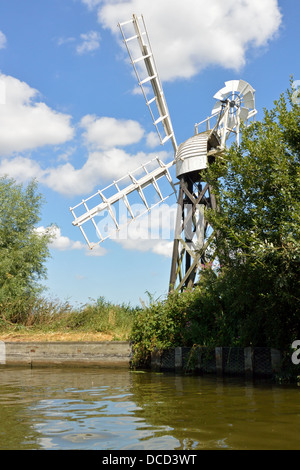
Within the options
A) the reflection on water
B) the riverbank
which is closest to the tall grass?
the riverbank

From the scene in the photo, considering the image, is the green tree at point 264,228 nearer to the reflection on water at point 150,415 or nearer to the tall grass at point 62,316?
the reflection on water at point 150,415

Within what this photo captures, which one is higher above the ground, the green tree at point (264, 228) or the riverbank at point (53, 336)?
the green tree at point (264, 228)

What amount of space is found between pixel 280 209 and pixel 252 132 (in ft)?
8.15

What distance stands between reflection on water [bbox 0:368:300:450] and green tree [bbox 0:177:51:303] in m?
12.9

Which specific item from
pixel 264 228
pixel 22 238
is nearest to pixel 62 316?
pixel 22 238

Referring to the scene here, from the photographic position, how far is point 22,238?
2400cm

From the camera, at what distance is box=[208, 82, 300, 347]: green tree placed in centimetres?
918

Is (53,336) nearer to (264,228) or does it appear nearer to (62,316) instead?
(62,316)

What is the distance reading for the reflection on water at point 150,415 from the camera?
4652 millimetres

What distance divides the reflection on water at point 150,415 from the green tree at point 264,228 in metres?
1.53

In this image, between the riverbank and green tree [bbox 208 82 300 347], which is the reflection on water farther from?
the riverbank

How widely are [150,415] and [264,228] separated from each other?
5009 millimetres

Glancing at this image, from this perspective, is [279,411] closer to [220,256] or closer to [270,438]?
[270,438]

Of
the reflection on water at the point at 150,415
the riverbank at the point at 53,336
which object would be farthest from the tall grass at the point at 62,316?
the reflection on water at the point at 150,415
